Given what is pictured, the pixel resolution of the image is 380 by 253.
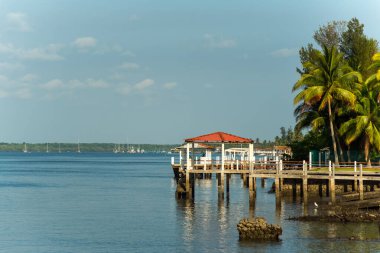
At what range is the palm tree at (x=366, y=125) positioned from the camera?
207 feet

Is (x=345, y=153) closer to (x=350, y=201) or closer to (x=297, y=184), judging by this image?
(x=297, y=184)

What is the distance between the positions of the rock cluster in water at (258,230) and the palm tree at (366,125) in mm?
28886

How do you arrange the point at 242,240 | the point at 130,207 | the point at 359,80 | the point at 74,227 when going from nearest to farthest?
the point at 242,240
the point at 74,227
the point at 130,207
the point at 359,80

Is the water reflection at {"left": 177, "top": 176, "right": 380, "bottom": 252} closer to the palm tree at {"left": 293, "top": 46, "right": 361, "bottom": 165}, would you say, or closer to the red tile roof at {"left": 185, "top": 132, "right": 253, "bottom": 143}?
the red tile roof at {"left": 185, "top": 132, "right": 253, "bottom": 143}

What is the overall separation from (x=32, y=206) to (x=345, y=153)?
30251mm

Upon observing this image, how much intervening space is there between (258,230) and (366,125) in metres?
30.6

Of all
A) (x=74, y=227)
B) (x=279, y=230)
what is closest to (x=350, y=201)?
(x=279, y=230)

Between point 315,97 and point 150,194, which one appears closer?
point 315,97

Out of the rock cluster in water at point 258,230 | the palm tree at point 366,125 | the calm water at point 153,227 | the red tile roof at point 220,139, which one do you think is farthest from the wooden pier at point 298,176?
the rock cluster in water at point 258,230

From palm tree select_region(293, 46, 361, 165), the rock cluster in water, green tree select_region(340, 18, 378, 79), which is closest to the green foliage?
palm tree select_region(293, 46, 361, 165)

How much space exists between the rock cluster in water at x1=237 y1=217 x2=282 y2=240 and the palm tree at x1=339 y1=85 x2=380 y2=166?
2889 centimetres

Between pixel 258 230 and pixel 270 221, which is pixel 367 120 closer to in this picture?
pixel 270 221

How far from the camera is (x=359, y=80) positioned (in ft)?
224

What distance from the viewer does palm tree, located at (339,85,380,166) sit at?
63.2 meters
